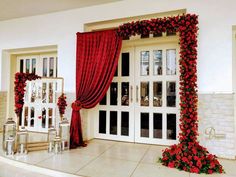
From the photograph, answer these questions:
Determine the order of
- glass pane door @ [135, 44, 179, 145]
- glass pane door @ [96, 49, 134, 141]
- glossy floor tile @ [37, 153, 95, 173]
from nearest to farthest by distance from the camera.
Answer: glossy floor tile @ [37, 153, 95, 173] → glass pane door @ [135, 44, 179, 145] → glass pane door @ [96, 49, 134, 141]

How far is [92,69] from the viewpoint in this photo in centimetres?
351

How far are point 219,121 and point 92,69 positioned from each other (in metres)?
2.36

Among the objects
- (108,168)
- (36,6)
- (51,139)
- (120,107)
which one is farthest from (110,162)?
(36,6)

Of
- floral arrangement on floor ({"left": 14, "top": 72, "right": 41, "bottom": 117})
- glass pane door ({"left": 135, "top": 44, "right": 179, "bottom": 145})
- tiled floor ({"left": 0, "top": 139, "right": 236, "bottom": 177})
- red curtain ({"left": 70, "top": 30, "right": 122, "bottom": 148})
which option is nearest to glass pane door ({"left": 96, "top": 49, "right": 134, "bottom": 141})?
glass pane door ({"left": 135, "top": 44, "right": 179, "bottom": 145})

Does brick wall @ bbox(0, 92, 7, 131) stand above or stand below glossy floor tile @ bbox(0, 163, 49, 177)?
above

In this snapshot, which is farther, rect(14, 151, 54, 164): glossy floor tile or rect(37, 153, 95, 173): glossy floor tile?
rect(14, 151, 54, 164): glossy floor tile

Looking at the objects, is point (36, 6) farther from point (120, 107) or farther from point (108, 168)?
point (108, 168)

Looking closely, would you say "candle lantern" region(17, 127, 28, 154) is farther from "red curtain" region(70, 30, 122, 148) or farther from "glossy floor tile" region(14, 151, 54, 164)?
"red curtain" region(70, 30, 122, 148)

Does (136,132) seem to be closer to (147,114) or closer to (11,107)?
(147,114)

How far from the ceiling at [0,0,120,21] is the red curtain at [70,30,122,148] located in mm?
623

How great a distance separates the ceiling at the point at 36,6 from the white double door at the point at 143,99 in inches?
52.4

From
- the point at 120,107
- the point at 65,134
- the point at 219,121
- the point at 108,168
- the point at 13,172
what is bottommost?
the point at 13,172

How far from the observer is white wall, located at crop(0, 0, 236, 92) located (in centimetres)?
294

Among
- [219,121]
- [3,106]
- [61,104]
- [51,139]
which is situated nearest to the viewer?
[219,121]
